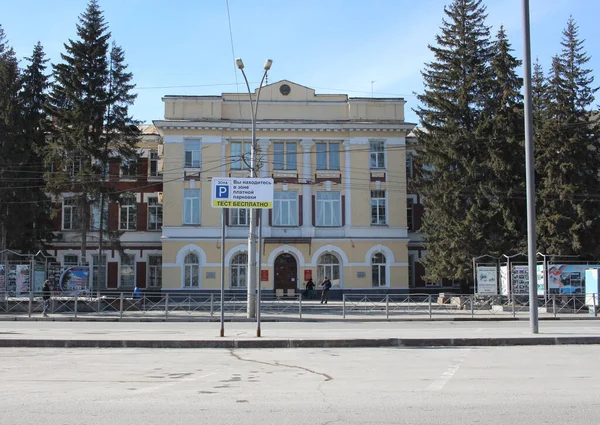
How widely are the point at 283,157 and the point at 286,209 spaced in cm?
385

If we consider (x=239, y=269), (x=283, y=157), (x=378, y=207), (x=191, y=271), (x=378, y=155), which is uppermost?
(x=378, y=155)

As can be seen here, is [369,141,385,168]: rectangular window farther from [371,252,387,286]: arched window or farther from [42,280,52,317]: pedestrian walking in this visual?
[42,280,52,317]: pedestrian walking

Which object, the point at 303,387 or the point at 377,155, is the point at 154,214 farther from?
the point at 303,387

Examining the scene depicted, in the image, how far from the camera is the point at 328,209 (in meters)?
45.0

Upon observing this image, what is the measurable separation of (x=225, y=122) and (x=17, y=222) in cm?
1566

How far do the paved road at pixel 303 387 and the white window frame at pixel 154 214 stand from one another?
3349 cm

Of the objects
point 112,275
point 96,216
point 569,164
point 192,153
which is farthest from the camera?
point 112,275

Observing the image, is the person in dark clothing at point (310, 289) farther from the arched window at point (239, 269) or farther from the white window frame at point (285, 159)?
the white window frame at point (285, 159)

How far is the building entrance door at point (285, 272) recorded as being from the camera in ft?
147

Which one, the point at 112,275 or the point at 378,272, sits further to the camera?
the point at 112,275

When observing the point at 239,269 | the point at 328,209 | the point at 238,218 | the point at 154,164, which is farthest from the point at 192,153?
the point at 328,209

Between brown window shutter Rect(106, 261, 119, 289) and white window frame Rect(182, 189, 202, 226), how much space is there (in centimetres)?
803

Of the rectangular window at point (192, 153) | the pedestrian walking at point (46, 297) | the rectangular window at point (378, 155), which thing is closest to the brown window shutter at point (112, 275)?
the rectangular window at point (192, 153)

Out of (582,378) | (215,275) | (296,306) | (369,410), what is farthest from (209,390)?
(215,275)
